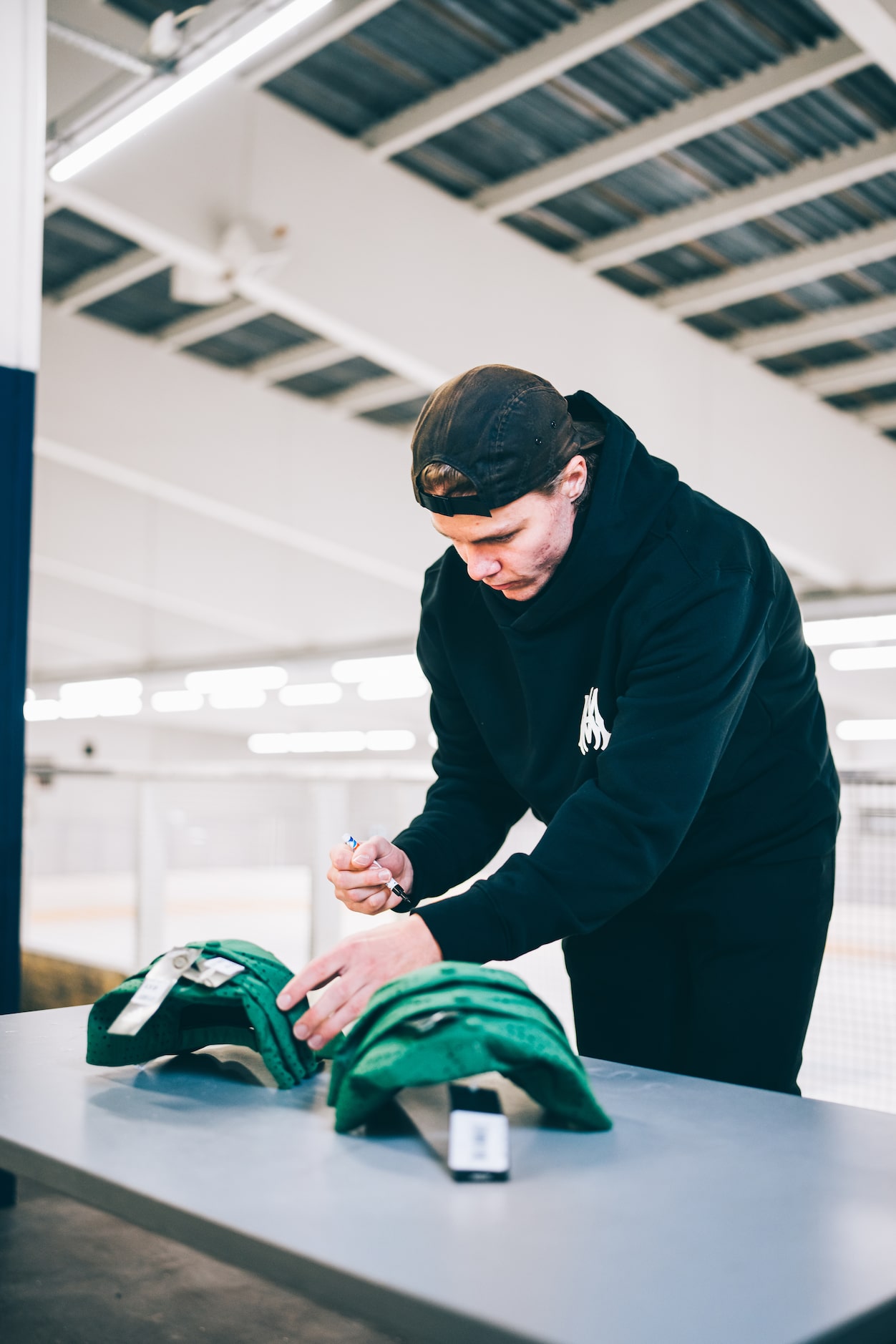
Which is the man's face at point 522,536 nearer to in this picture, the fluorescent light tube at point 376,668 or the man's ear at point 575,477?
the man's ear at point 575,477

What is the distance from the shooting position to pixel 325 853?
4605 mm

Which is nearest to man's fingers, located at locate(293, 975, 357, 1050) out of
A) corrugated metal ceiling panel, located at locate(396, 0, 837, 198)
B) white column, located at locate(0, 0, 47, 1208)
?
white column, located at locate(0, 0, 47, 1208)

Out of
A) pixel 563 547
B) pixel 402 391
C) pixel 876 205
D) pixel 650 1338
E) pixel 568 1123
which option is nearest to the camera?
pixel 650 1338

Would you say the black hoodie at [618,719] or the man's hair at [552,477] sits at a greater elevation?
the man's hair at [552,477]

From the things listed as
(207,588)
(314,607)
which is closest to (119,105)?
(207,588)

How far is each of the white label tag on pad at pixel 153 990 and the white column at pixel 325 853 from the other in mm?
3164

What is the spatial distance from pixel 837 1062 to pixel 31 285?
3047 mm

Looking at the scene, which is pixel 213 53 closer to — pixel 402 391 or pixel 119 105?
pixel 119 105

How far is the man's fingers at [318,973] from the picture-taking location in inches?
49.5

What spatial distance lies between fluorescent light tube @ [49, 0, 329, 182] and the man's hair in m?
1.88

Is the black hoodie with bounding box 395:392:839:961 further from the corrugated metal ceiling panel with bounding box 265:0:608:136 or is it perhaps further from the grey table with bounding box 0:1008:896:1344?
the corrugated metal ceiling panel with bounding box 265:0:608:136

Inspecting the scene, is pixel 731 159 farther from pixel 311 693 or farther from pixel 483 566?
pixel 311 693

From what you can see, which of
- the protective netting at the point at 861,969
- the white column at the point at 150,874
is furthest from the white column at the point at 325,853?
the protective netting at the point at 861,969

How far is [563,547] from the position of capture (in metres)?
1.57
